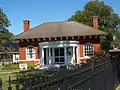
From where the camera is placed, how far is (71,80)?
519 cm

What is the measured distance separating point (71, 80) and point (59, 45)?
31319 millimetres

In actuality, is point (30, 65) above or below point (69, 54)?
below

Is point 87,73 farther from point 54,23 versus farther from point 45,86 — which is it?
point 54,23

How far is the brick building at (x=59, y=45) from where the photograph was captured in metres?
36.5

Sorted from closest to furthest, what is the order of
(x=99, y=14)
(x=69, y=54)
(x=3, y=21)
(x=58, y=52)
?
(x=69, y=54) → (x=58, y=52) → (x=3, y=21) → (x=99, y=14)

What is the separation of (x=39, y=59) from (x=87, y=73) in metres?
31.8

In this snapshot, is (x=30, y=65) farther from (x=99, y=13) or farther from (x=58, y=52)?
(x=99, y=13)

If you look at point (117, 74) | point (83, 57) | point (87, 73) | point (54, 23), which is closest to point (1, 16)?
point (54, 23)

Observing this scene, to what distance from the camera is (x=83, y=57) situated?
36.8 metres

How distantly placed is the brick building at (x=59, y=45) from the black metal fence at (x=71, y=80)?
26863 millimetres

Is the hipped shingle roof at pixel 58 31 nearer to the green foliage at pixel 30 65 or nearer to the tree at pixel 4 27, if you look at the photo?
the green foliage at pixel 30 65

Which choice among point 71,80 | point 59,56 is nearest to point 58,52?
point 59,56

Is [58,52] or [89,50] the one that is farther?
[58,52]

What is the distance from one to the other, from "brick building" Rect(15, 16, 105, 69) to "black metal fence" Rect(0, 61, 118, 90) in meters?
26.9
